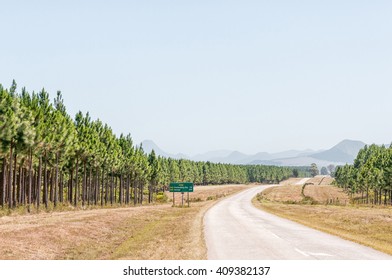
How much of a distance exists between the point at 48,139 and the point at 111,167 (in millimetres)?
27404

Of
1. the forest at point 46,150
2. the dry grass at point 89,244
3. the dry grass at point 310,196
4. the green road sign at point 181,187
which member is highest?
the forest at point 46,150

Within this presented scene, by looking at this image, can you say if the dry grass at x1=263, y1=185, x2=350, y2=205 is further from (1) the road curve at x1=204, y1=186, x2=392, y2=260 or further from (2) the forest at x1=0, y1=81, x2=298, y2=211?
(1) the road curve at x1=204, y1=186, x2=392, y2=260

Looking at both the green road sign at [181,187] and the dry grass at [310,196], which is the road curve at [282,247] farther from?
the dry grass at [310,196]

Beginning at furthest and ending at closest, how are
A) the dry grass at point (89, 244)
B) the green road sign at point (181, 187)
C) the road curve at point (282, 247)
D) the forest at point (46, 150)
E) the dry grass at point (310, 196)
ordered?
the dry grass at point (310, 196) < the green road sign at point (181, 187) < the forest at point (46, 150) < the dry grass at point (89, 244) < the road curve at point (282, 247)

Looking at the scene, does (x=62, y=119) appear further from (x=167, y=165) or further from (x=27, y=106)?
(x=167, y=165)

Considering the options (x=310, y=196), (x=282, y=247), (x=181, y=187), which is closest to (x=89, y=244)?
(x=282, y=247)

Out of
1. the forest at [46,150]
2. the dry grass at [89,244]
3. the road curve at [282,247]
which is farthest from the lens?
the forest at [46,150]

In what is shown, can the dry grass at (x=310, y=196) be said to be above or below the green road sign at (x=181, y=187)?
below

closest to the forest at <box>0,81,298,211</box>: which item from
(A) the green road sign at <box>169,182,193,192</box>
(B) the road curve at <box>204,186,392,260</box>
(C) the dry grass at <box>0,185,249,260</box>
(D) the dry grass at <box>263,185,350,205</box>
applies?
(A) the green road sign at <box>169,182,193,192</box>

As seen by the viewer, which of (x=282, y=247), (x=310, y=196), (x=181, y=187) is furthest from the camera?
(x=310, y=196)

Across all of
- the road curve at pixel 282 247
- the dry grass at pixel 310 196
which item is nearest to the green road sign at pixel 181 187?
the dry grass at pixel 310 196

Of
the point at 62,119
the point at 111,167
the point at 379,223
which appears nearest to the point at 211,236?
the point at 379,223

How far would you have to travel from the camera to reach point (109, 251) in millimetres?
26203

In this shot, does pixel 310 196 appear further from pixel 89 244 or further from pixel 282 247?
pixel 282 247
